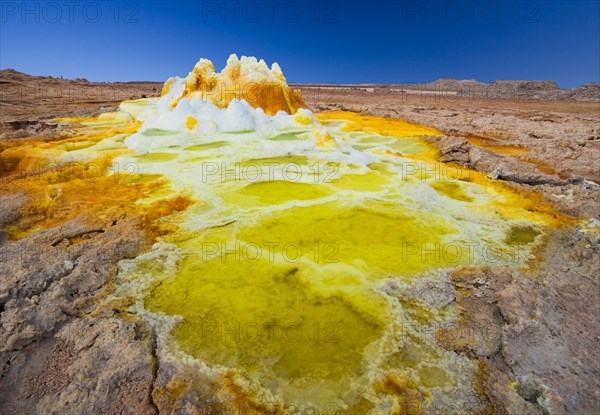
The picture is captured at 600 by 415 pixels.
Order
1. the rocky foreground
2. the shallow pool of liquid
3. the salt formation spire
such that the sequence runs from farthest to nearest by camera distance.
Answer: the salt formation spire → the shallow pool of liquid → the rocky foreground

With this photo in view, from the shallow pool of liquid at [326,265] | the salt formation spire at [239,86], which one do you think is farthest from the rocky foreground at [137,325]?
the salt formation spire at [239,86]

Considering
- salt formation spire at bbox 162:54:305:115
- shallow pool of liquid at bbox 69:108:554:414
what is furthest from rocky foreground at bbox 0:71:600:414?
salt formation spire at bbox 162:54:305:115

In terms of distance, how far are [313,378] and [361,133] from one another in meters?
10.5

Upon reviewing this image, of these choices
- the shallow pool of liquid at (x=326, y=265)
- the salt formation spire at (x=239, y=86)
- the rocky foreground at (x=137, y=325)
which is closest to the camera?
the rocky foreground at (x=137, y=325)

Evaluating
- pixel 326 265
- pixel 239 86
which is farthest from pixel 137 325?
pixel 239 86

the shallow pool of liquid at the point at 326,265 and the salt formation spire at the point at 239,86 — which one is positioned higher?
the salt formation spire at the point at 239,86

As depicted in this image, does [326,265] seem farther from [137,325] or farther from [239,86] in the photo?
[239,86]

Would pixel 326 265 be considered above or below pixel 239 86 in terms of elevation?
below

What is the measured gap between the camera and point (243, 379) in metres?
2.57

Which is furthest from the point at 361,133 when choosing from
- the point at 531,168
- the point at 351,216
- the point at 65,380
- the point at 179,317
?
the point at 65,380

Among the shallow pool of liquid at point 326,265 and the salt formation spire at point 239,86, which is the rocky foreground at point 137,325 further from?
the salt formation spire at point 239,86

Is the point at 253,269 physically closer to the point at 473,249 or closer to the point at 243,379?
the point at 243,379

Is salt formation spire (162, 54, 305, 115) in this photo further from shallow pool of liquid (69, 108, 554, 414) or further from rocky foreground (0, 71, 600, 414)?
rocky foreground (0, 71, 600, 414)

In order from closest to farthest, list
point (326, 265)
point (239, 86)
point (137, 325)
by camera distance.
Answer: point (137, 325) < point (326, 265) < point (239, 86)
